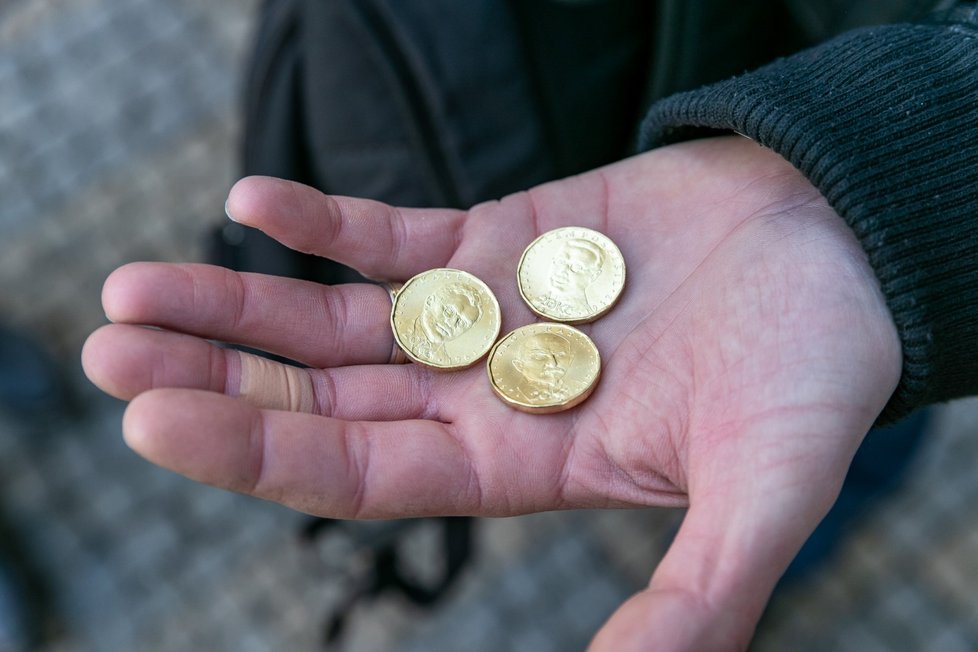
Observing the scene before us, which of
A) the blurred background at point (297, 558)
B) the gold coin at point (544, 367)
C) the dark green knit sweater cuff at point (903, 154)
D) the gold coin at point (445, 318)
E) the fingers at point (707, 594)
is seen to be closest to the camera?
the fingers at point (707, 594)

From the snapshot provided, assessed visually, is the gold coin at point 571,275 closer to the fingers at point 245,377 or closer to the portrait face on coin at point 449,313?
the portrait face on coin at point 449,313

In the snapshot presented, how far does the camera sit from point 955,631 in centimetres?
254

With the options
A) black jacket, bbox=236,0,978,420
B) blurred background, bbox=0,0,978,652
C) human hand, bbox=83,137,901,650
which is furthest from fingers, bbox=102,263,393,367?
blurred background, bbox=0,0,978,652

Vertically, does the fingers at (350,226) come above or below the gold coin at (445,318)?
above

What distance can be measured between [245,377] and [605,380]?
66cm

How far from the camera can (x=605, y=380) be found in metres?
1.52

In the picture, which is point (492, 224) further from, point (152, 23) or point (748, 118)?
point (152, 23)

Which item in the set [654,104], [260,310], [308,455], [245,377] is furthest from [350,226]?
[654,104]

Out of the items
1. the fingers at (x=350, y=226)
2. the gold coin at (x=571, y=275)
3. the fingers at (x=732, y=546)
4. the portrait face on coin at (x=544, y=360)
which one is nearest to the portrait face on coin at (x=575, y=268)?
the gold coin at (x=571, y=275)

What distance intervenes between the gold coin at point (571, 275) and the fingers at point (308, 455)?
385 mm

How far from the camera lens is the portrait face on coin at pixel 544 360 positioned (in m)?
1.51

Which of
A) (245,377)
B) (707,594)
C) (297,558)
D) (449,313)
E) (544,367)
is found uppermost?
(245,377)

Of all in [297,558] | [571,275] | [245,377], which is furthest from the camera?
[297,558]

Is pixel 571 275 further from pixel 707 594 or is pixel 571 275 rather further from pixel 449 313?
pixel 707 594
